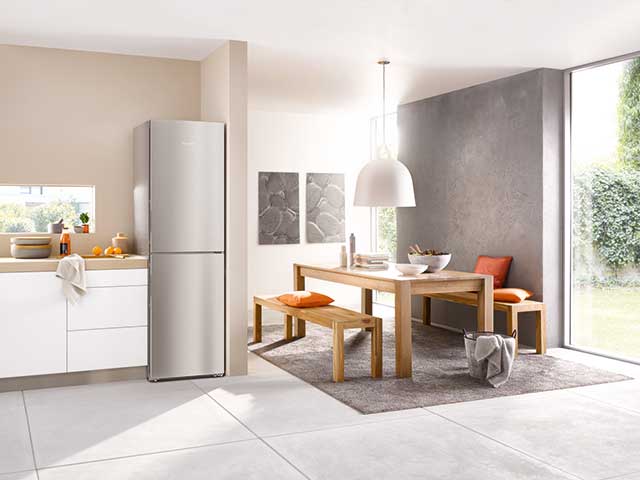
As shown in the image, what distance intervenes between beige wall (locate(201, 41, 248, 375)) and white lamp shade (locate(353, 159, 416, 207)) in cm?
125

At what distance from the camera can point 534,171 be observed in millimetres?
6152

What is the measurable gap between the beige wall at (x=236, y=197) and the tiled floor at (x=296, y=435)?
414 millimetres

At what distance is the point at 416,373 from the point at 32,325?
271cm

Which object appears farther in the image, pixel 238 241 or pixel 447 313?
pixel 447 313

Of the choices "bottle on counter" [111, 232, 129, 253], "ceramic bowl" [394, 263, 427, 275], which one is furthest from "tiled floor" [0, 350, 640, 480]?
"ceramic bowl" [394, 263, 427, 275]

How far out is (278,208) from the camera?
847cm

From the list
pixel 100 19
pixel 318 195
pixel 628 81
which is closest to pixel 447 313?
pixel 318 195

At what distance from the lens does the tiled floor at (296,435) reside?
3.26 meters

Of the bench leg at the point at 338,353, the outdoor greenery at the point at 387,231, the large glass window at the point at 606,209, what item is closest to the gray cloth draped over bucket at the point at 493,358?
the bench leg at the point at 338,353

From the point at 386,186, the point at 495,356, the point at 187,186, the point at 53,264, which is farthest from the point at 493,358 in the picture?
the point at 53,264

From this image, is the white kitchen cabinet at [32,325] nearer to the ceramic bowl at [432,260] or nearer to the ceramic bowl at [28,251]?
the ceramic bowl at [28,251]

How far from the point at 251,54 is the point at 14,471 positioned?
3.51m

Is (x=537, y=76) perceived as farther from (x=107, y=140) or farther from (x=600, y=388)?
(x=107, y=140)

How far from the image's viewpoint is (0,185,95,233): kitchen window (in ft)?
17.3
